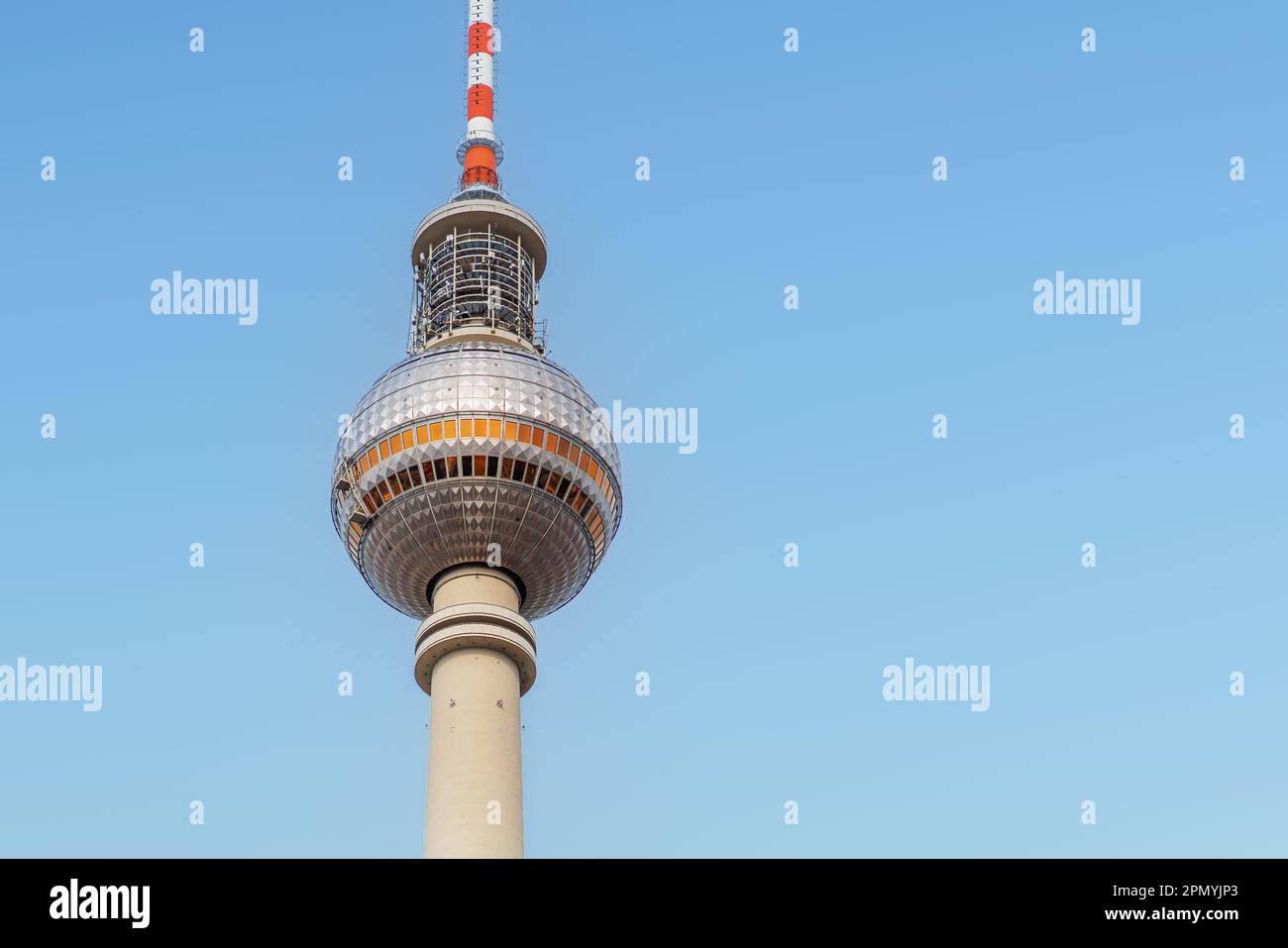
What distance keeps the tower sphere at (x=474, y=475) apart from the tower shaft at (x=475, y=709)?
2.62 metres

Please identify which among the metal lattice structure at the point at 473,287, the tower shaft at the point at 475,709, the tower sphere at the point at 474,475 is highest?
the metal lattice structure at the point at 473,287

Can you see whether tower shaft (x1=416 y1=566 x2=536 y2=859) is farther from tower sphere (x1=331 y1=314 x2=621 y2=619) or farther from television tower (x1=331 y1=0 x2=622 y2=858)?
tower sphere (x1=331 y1=314 x2=621 y2=619)

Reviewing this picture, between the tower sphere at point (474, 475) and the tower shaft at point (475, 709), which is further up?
the tower sphere at point (474, 475)

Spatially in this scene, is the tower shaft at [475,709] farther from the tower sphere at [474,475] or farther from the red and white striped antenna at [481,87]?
the red and white striped antenna at [481,87]

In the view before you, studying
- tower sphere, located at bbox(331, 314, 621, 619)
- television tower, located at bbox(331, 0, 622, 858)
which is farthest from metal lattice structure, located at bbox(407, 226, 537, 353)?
tower sphere, located at bbox(331, 314, 621, 619)

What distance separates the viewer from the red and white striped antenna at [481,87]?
384 ft

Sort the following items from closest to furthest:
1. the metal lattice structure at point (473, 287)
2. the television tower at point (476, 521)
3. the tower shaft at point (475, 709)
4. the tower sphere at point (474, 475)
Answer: the tower shaft at point (475, 709)
the television tower at point (476, 521)
the tower sphere at point (474, 475)
the metal lattice structure at point (473, 287)

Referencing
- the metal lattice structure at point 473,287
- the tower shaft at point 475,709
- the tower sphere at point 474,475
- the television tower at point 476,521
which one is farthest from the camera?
the metal lattice structure at point 473,287

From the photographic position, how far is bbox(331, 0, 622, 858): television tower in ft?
279

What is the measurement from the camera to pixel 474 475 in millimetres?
89125

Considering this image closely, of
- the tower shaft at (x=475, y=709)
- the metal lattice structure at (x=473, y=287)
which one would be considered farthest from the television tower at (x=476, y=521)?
the metal lattice structure at (x=473, y=287)

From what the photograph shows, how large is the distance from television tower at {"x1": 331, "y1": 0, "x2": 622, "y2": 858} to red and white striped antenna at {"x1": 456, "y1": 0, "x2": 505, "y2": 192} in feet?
79.1

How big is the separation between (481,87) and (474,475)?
4321cm
